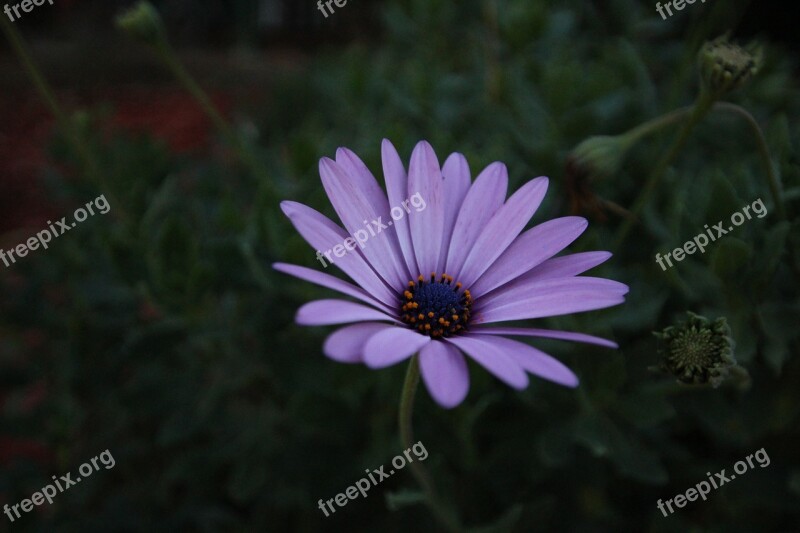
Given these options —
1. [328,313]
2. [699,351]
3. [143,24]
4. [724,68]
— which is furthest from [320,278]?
[143,24]

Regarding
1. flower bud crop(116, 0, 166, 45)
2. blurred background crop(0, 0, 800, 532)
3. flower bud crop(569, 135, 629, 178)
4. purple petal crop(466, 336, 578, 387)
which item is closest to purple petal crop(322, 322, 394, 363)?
purple petal crop(466, 336, 578, 387)

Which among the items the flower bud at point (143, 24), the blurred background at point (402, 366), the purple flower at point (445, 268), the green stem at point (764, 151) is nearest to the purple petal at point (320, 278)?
the purple flower at point (445, 268)

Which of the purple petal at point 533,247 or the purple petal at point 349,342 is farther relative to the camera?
the purple petal at point 533,247

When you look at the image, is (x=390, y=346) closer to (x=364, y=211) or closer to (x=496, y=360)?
(x=496, y=360)

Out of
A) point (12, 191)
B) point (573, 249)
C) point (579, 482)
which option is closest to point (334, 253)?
point (573, 249)

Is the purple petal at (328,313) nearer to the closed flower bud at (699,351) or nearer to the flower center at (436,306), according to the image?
the flower center at (436,306)

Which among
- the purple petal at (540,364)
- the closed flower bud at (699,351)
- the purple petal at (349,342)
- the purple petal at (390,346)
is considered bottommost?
the closed flower bud at (699,351)

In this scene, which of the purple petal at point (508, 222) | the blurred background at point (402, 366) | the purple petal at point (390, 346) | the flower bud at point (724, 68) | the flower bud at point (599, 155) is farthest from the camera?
the blurred background at point (402, 366)

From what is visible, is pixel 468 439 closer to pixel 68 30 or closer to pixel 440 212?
pixel 440 212
